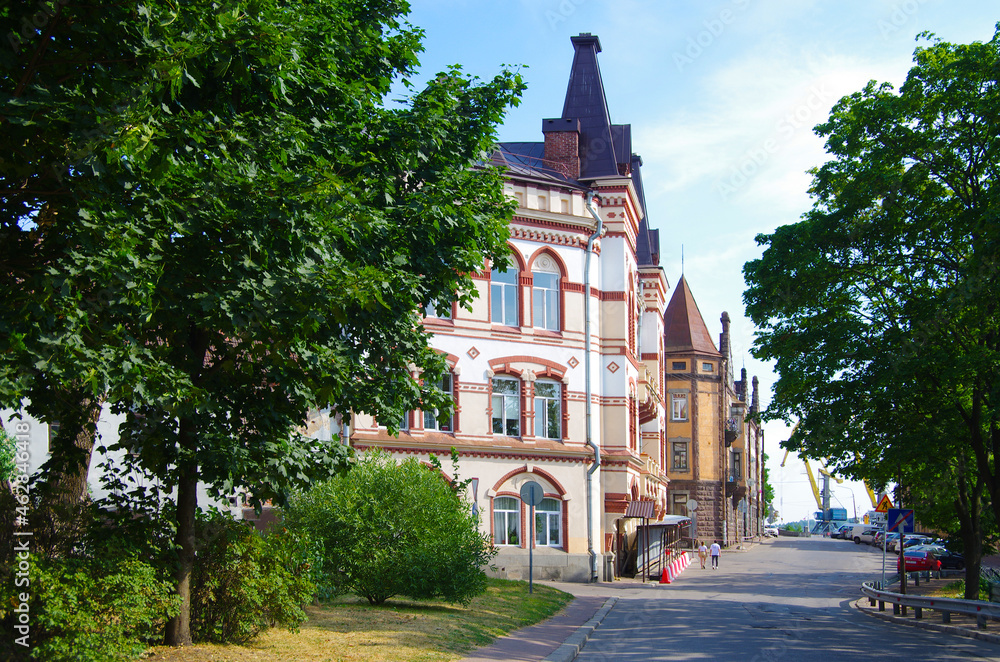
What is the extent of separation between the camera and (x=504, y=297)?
31578mm

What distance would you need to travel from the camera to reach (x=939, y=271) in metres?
22.0

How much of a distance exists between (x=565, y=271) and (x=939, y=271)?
525 inches

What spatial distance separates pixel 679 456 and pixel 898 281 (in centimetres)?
4410

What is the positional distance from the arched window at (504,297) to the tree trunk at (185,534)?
816 inches

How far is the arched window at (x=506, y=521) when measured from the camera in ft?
99.2

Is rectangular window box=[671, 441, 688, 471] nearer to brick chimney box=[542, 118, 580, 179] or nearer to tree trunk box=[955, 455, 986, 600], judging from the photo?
brick chimney box=[542, 118, 580, 179]

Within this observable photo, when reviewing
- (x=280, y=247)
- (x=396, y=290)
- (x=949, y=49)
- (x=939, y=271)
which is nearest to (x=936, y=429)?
(x=939, y=271)

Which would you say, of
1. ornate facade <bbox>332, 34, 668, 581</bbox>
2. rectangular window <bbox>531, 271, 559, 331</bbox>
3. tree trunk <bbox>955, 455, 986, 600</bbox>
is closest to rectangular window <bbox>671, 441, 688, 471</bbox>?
ornate facade <bbox>332, 34, 668, 581</bbox>

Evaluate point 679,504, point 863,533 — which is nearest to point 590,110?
point 679,504

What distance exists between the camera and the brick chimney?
3478 centimetres

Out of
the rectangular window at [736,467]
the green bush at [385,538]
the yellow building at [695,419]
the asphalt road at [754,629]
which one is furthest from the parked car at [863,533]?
the green bush at [385,538]

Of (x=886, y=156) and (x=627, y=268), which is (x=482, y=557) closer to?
(x=886, y=156)

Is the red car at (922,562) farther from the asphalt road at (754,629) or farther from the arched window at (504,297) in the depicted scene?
the arched window at (504,297)

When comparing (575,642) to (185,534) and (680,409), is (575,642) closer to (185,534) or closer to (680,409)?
(185,534)
